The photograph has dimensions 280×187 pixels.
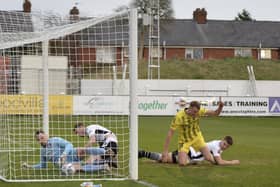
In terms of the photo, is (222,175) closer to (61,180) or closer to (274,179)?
(274,179)

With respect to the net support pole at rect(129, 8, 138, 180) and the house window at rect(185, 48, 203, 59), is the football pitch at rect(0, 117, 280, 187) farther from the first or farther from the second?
the house window at rect(185, 48, 203, 59)

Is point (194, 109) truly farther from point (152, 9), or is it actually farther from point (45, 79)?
point (152, 9)

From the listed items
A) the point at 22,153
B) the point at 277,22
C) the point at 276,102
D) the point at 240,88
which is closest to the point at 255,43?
the point at 277,22

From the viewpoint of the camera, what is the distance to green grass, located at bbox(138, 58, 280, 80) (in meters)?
56.6

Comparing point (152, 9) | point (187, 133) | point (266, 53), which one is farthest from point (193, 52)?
point (187, 133)

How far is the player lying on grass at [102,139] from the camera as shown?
12.9m

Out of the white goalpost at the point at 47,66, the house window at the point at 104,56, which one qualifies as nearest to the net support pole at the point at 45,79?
the white goalpost at the point at 47,66

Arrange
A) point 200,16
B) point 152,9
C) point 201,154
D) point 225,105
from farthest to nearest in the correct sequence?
1. point 200,16
2. point 152,9
3. point 225,105
4. point 201,154

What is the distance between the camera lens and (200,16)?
73.4 metres

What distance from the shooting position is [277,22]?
76188 millimetres

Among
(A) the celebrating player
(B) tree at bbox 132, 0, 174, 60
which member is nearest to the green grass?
(B) tree at bbox 132, 0, 174, 60

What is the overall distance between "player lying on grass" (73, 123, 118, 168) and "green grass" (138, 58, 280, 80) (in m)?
41.7

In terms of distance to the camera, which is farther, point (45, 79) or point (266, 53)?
point (266, 53)

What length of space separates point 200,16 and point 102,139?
6141 centimetres
